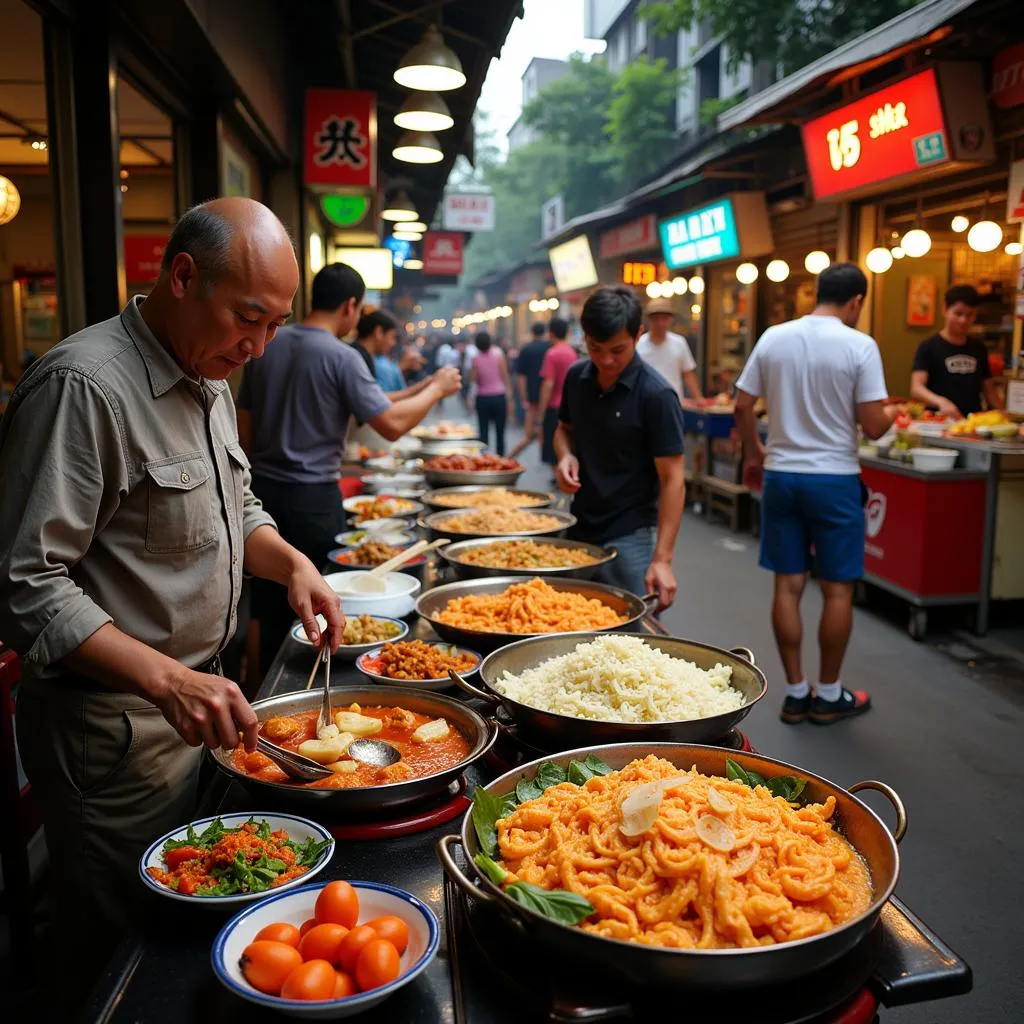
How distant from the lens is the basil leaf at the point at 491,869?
4.79 feet

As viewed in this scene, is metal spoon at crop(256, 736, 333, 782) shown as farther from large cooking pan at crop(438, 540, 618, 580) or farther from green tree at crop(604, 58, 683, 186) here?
green tree at crop(604, 58, 683, 186)

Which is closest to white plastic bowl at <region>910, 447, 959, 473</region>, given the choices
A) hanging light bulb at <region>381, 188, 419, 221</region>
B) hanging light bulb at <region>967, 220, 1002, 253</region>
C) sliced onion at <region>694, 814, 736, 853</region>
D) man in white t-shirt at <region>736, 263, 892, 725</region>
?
man in white t-shirt at <region>736, 263, 892, 725</region>

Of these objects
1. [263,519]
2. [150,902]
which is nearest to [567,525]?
[263,519]

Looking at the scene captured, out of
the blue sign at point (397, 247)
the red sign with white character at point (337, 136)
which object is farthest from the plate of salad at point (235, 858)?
the blue sign at point (397, 247)

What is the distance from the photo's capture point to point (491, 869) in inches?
58.1

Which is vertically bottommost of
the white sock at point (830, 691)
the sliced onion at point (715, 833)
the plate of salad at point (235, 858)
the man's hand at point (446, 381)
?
the white sock at point (830, 691)

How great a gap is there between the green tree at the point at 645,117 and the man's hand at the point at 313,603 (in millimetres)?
25124

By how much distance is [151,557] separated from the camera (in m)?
2.05

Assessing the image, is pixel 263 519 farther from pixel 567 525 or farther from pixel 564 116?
pixel 564 116

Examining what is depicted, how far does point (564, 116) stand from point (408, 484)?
30746mm

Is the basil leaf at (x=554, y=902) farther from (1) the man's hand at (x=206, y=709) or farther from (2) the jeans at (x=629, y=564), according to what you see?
(2) the jeans at (x=629, y=564)

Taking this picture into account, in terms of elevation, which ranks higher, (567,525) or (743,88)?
(743,88)

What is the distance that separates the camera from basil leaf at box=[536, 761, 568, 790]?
5.93 ft

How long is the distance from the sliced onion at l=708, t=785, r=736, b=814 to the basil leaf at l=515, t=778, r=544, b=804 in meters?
0.34
